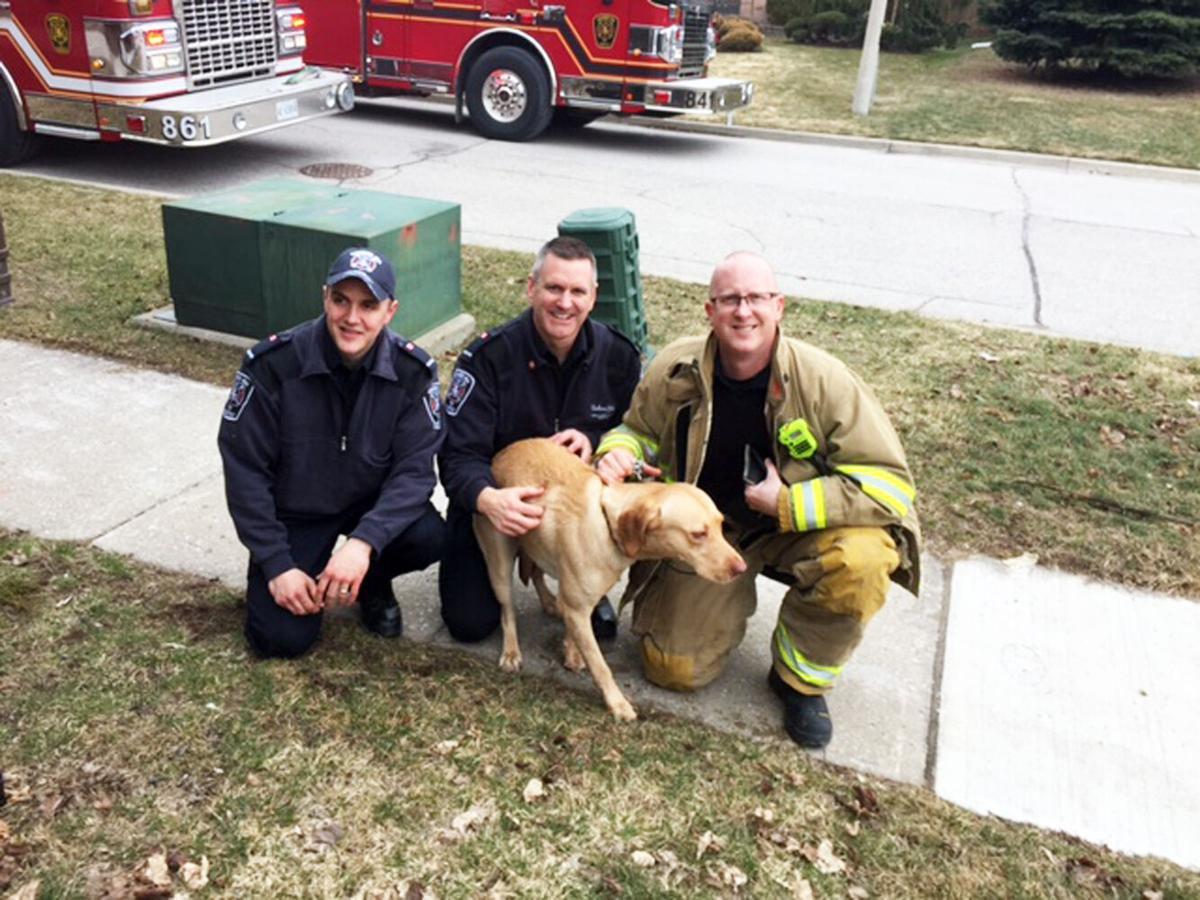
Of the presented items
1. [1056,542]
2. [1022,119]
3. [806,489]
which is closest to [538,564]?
[806,489]

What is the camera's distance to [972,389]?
18.6 feet

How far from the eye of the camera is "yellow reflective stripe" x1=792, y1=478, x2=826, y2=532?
116 inches

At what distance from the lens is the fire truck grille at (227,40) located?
29.0 ft

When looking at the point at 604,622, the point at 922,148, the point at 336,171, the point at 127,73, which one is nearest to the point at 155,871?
the point at 604,622

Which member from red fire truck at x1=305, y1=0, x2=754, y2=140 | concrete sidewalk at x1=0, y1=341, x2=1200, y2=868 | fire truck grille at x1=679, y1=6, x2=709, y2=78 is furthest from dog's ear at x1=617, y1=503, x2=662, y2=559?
fire truck grille at x1=679, y1=6, x2=709, y2=78

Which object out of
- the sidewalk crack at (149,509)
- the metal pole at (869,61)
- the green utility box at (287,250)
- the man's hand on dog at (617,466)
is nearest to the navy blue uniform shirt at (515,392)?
the man's hand on dog at (617,466)

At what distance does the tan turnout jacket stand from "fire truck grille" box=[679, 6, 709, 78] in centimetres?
958

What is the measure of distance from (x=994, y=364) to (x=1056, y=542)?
200cm

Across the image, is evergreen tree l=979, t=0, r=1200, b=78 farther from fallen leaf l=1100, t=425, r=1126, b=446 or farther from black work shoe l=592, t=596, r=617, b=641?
black work shoe l=592, t=596, r=617, b=641

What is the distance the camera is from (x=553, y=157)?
37.9 ft

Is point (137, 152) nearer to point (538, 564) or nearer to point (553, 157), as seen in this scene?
point (553, 157)

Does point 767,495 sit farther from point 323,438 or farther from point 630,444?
point 323,438

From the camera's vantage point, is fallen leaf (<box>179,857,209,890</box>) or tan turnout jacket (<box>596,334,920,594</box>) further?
tan turnout jacket (<box>596,334,920,594</box>)

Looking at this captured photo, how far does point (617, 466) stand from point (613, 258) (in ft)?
6.72
